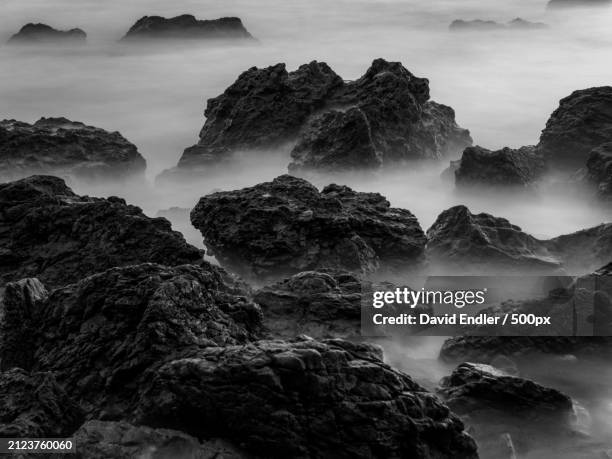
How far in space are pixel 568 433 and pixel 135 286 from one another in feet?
28.4

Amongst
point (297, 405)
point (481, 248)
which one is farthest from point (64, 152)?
point (297, 405)

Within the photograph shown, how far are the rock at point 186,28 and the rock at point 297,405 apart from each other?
7279 centimetres

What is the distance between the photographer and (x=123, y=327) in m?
15.9

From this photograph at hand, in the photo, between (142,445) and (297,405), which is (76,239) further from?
(297,405)

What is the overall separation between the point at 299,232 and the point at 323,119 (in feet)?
54.4

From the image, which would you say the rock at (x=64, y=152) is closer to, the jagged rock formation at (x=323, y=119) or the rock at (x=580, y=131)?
the jagged rock formation at (x=323, y=119)

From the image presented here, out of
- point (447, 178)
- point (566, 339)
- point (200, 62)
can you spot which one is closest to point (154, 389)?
point (566, 339)

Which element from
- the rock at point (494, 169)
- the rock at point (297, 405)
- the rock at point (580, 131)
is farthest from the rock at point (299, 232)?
the rock at point (580, 131)

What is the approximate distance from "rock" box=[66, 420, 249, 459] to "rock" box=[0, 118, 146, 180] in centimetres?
2431

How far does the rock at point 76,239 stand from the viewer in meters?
21.5

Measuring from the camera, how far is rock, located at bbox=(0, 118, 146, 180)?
121 ft

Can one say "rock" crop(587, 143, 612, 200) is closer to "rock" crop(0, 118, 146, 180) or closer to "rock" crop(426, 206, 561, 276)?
"rock" crop(426, 206, 561, 276)

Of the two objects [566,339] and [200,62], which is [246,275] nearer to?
[566,339]

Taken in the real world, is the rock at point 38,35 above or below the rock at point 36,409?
above
